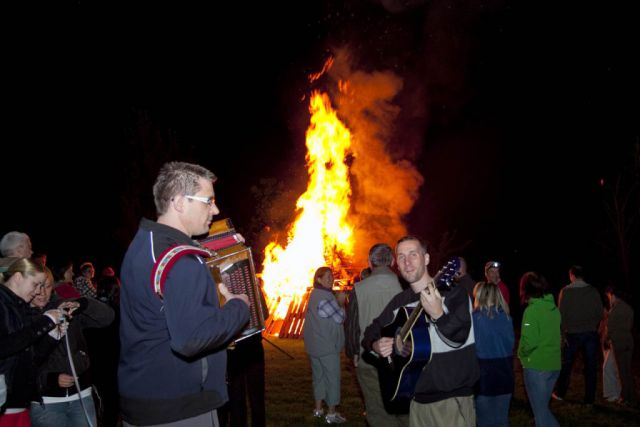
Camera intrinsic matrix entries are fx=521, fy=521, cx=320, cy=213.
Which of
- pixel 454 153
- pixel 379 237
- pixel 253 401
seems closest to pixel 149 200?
pixel 379 237

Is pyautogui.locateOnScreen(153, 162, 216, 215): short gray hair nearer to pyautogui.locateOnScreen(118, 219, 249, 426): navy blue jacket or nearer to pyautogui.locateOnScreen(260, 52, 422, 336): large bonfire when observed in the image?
pyautogui.locateOnScreen(118, 219, 249, 426): navy blue jacket

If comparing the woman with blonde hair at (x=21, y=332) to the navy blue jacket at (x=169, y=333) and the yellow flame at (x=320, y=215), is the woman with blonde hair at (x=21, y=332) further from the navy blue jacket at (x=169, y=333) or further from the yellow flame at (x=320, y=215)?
the yellow flame at (x=320, y=215)

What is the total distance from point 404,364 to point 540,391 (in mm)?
3660

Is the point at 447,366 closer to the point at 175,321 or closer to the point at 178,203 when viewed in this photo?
the point at 175,321

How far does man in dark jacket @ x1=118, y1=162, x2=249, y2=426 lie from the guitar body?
64.4 inches

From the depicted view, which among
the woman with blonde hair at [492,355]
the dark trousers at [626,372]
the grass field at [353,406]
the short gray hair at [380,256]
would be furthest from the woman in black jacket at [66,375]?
the dark trousers at [626,372]

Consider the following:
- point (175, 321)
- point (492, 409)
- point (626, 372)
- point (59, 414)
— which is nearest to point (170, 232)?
point (175, 321)

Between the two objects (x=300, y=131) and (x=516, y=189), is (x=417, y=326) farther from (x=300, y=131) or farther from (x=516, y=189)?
(x=516, y=189)

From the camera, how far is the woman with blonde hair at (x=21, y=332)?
3969mm

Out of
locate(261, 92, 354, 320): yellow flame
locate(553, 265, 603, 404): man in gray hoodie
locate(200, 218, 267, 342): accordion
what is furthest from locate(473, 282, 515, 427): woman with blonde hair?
locate(261, 92, 354, 320): yellow flame

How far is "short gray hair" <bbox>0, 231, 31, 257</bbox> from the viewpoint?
5809 mm

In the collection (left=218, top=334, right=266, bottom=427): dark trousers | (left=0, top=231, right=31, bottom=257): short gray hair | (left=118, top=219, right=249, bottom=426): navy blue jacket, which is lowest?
(left=218, top=334, right=266, bottom=427): dark trousers

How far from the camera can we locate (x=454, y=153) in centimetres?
3384

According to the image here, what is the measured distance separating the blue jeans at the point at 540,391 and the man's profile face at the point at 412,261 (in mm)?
3459
